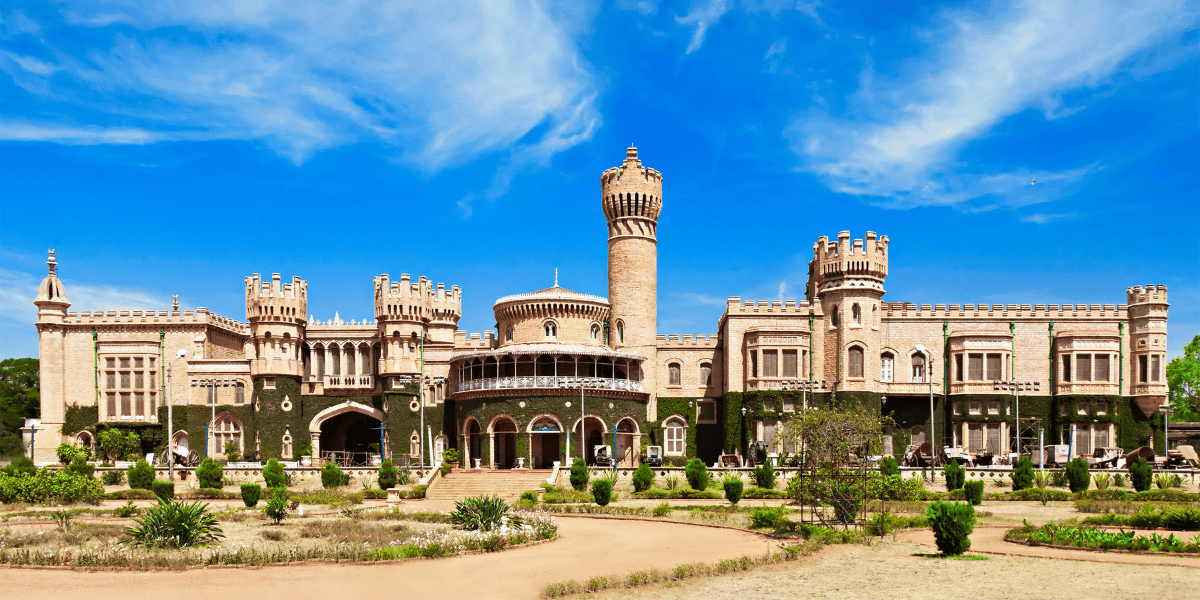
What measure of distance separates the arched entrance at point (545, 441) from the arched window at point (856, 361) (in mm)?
18089

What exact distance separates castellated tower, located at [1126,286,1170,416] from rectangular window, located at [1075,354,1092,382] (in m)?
2.44

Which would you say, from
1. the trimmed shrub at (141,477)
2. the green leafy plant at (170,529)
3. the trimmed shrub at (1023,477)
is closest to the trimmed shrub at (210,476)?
the trimmed shrub at (141,477)

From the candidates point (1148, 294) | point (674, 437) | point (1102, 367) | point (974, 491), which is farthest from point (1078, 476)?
point (674, 437)

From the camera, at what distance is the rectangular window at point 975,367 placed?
57.4 meters

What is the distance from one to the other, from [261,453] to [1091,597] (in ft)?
173

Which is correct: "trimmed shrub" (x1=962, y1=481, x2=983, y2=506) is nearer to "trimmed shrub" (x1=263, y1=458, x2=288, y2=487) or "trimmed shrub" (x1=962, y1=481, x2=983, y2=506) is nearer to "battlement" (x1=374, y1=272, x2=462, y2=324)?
"trimmed shrub" (x1=263, y1=458, x2=288, y2=487)

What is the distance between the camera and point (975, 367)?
5753cm

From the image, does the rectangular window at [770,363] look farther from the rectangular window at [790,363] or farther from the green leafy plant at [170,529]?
the green leafy plant at [170,529]

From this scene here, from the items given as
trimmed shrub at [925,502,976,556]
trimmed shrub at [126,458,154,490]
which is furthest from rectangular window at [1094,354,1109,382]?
trimmed shrub at [126,458,154,490]

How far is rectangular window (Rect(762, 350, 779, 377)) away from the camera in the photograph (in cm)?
5744

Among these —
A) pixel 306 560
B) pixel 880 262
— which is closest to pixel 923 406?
pixel 880 262

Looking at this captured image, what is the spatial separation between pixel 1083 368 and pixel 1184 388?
71.4 ft

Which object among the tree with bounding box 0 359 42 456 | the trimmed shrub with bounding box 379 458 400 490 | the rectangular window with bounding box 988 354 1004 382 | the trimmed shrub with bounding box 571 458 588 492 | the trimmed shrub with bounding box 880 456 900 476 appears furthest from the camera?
the tree with bounding box 0 359 42 456

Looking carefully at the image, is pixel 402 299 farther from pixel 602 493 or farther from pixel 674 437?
pixel 602 493
